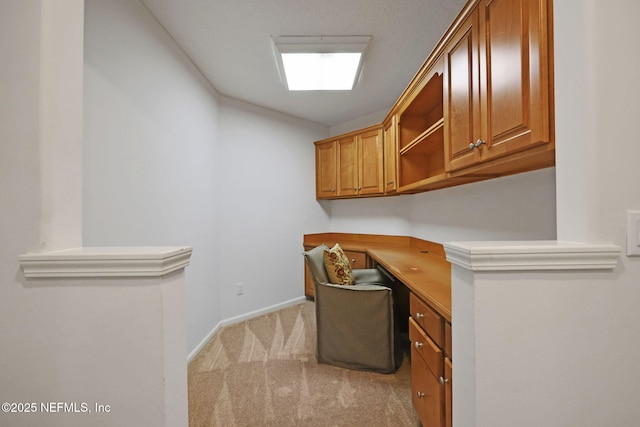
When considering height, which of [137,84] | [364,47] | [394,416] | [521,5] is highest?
[364,47]

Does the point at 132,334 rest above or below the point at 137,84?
below

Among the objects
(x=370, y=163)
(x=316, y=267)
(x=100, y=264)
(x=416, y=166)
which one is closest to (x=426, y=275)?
(x=316, y=267)

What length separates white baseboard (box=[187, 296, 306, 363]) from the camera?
222cm

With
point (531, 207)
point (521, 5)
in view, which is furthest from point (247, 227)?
point (521, 5)

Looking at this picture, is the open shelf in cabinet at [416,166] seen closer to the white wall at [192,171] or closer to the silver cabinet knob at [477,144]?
the silver cabinet knob at [477,144]

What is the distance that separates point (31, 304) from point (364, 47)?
2.28 m

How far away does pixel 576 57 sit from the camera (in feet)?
2.31

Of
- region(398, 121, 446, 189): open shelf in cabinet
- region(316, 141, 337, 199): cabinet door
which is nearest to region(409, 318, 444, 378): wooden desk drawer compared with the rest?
region(398, 121, 446, 189): open shelf in cabinet

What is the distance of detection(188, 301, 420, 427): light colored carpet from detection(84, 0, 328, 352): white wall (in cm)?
40

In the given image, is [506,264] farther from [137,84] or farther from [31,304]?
[137,84]

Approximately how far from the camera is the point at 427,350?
1198 mm

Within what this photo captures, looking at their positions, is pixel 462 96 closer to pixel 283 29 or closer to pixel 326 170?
pixel 283 29

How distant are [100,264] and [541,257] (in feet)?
3.72

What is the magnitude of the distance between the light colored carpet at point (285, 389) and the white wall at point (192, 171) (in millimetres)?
397
